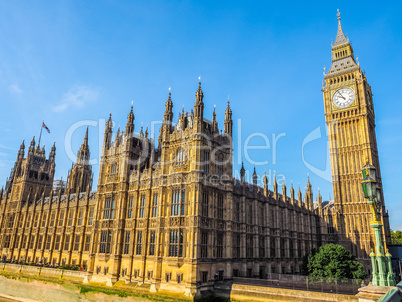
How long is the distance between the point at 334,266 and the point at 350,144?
4573 centimetres

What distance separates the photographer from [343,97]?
289ft

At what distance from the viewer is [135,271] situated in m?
43.1

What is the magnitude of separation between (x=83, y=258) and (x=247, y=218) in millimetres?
34363

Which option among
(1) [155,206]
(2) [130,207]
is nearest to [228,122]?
(1) [155,206]

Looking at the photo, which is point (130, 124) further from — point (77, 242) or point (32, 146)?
point (32, 146)

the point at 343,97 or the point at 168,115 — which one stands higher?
the point at 343,97

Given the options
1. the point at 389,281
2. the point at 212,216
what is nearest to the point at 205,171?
the point at 212,216

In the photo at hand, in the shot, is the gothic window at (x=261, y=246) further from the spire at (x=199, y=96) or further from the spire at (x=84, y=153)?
the spire at (x=84, y=153)

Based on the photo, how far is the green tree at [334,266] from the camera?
4809 cm

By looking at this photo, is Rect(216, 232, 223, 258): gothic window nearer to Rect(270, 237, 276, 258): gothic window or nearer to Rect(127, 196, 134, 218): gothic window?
Rect(127, 196, 134, 218): gothic window

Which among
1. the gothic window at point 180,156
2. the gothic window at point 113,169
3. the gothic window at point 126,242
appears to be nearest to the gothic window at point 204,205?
the gothic window at point 180,156

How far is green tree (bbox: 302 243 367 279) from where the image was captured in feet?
158

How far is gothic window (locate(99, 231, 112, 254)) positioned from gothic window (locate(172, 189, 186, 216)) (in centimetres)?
1401

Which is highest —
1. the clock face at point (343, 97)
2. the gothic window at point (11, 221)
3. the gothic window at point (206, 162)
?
the clock face at point (343, 97)
